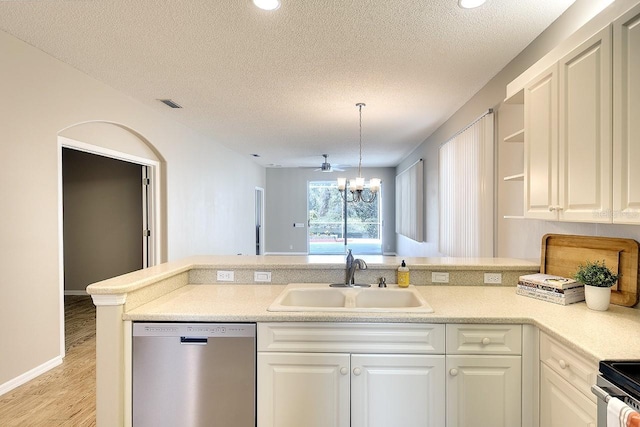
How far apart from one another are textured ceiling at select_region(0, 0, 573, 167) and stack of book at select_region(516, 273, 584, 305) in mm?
1734

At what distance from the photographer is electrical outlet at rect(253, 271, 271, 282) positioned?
7.73 ft

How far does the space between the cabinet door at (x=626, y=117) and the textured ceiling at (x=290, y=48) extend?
0.98 metres

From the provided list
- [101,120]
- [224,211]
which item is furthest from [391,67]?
[224,211]

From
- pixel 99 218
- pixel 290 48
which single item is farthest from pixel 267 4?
pixel 99 218

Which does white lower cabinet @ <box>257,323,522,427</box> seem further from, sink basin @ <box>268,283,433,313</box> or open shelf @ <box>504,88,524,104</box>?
open shelf @ <box>504,88,524,104</box>

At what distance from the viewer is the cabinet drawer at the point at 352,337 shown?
1.63m

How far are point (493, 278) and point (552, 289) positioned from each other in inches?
17.5

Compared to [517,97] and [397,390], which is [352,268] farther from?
[517,97]

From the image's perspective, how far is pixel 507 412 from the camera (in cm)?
160

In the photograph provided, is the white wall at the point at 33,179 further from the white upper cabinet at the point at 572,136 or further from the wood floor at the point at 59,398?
the white upper cabinet at the point at 572,136

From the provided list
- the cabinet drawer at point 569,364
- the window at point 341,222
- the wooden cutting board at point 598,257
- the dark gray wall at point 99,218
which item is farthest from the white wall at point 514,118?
the dark gray wall at point 99,218

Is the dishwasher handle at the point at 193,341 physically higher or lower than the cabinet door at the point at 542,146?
lower

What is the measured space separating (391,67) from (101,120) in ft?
9.72

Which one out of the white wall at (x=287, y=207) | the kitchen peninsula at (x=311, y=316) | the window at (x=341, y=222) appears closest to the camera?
the kitchen peninsula at (x=311, y=316)
